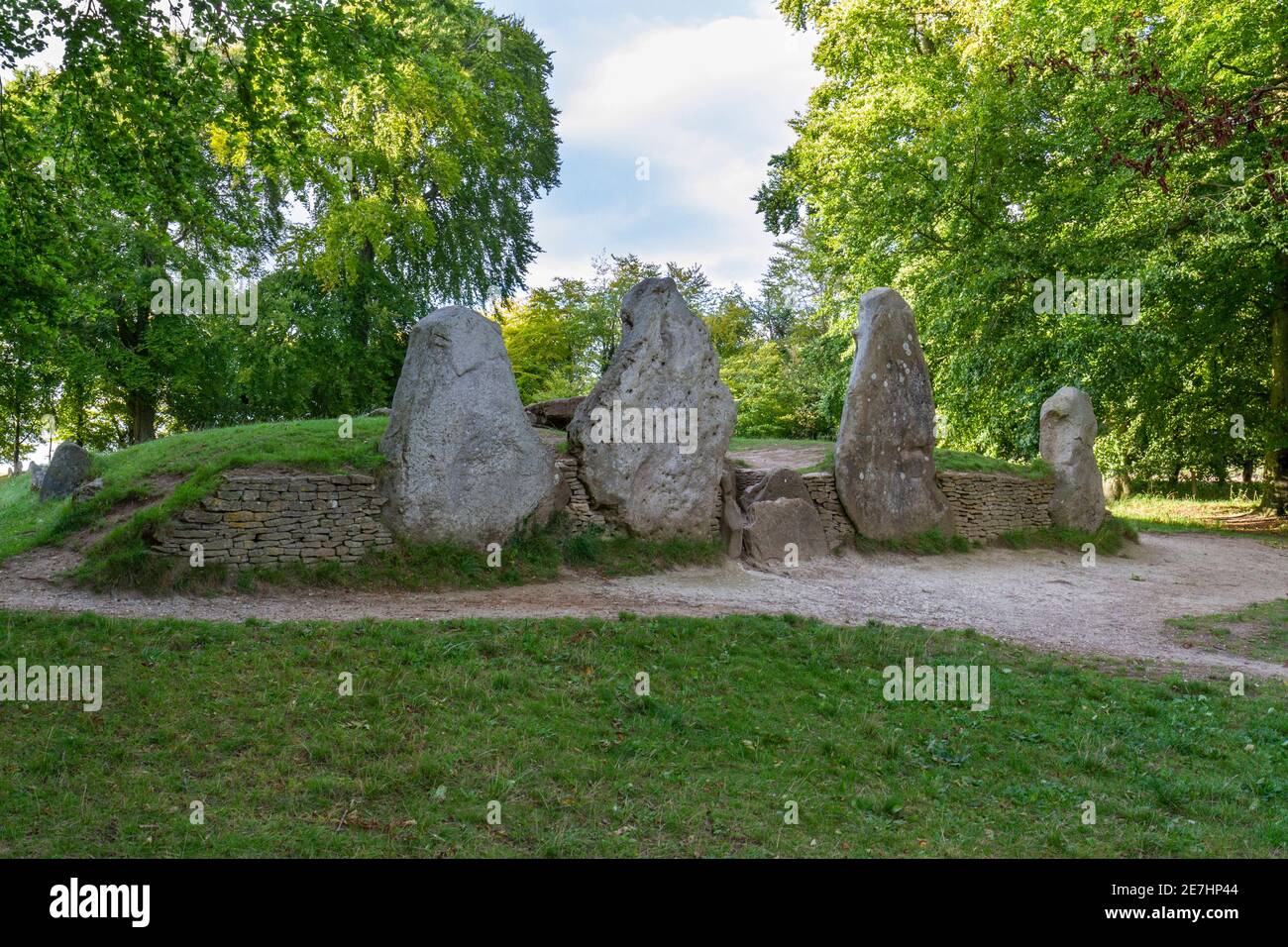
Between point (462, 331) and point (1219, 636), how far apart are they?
33.6 ft

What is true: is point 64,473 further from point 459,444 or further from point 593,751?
point 593,751

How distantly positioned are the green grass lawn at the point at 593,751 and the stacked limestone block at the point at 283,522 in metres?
1.89

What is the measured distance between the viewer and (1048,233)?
1911 centimetres

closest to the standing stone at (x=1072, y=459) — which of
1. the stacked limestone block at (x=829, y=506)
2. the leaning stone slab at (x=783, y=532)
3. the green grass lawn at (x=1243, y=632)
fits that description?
the green grass lawn at (x=1243, y=632)

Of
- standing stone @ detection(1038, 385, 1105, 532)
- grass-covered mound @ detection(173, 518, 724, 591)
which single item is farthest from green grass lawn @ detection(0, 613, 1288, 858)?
standing stone @ detection(1038, 385, 1105, 532)

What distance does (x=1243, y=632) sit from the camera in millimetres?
10742

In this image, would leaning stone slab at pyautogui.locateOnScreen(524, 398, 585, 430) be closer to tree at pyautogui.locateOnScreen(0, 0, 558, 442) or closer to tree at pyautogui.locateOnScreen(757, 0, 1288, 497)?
tree at pyautogui.locateOnScreen(0, 0, 558, 442)

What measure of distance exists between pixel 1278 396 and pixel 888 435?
42.0 ft

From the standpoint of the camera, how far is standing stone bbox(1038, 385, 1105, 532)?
16.6 meters

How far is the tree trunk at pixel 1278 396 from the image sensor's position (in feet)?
65.7

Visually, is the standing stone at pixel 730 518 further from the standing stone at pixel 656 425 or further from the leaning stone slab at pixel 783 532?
the standing stone at pixel 656 425

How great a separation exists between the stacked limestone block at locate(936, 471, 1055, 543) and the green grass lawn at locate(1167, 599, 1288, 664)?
4.29m
